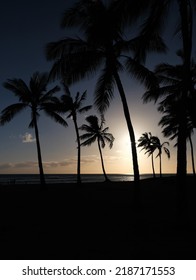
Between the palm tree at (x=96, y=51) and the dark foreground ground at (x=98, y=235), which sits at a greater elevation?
the palm tree at (x=96, y=51)

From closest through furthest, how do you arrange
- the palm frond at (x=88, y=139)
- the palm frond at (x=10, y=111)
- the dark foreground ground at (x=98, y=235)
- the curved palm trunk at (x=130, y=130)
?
the dark foreground ground at (x=98, y=235), the curved palm trunk at (x=130, y=130), the palm frond at (x=10, y=111), the palm frond at (x=88, y=139)

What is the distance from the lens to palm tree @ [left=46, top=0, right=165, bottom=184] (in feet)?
39.0

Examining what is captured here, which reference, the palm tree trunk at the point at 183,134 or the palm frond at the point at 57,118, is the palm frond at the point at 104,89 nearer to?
the palm tree trunk at the point at 183,134

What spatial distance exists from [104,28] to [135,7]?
9.19 ft

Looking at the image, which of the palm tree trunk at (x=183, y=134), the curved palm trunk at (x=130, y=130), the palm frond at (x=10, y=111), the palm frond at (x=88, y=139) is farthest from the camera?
the palm frond at (x=88, y=139)

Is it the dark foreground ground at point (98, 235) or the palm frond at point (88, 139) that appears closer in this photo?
the dark foreground ground at point (98, 235)

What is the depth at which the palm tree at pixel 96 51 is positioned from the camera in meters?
11.9

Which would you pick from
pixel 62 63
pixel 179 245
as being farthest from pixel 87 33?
pixel 179 245

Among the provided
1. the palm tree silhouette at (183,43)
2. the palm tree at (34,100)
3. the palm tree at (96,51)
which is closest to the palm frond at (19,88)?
the palm tree at (34,100)

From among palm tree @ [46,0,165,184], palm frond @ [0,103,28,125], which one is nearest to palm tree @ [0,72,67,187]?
palm frond @ [0,103,28,125]

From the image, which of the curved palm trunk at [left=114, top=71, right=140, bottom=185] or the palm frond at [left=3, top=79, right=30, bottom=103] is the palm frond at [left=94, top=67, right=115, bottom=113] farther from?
the palm frond at [left=3, top=79, right=30, bottom=103]

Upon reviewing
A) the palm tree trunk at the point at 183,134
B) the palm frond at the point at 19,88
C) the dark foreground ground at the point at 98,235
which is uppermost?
the palm frond at the point at 19,88

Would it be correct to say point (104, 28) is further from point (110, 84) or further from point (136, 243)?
point (136, 243)
